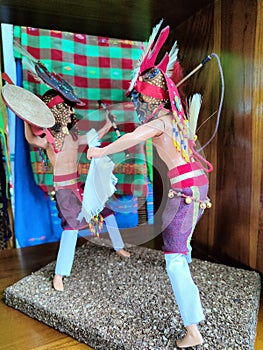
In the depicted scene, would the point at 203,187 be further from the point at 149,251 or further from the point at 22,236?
the point at 22,236

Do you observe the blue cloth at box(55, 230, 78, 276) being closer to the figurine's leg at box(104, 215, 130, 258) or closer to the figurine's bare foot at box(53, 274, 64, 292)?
the figurine's bare foot at box(53, 274, 64, 292)

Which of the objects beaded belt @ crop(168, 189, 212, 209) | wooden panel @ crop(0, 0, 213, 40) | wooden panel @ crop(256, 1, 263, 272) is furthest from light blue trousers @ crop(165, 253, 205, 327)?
wooden panel @ crop(0, 0, 213, 40)

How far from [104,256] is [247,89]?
2.33ft

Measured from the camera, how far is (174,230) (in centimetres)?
65

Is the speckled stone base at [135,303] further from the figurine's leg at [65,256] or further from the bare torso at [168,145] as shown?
the bare torso at [168,145]

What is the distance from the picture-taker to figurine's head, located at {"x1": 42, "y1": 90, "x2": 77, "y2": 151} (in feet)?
2.77

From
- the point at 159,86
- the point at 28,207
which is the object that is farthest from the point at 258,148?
the point at 28,207

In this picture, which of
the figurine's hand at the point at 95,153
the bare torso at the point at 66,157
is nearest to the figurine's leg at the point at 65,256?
the bare torso at the point at 66,157

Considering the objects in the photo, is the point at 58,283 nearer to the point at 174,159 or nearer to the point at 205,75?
the point at 174,159

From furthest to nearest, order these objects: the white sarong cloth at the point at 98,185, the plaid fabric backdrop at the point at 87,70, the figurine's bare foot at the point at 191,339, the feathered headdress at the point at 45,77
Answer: the plaid fabric backdrop at the point at 87,70 → the feathered headdress at the point at 45,77 → the white sarong cloth at the point at 98,185 → the figurine's bare foot at the point at 191,339

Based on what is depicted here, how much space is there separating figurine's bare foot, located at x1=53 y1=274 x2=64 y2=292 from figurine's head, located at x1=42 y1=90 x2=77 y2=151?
0.37 meters

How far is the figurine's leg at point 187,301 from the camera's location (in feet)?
2.03

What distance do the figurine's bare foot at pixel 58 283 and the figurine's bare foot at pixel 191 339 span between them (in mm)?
372

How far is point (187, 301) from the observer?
0.63m
